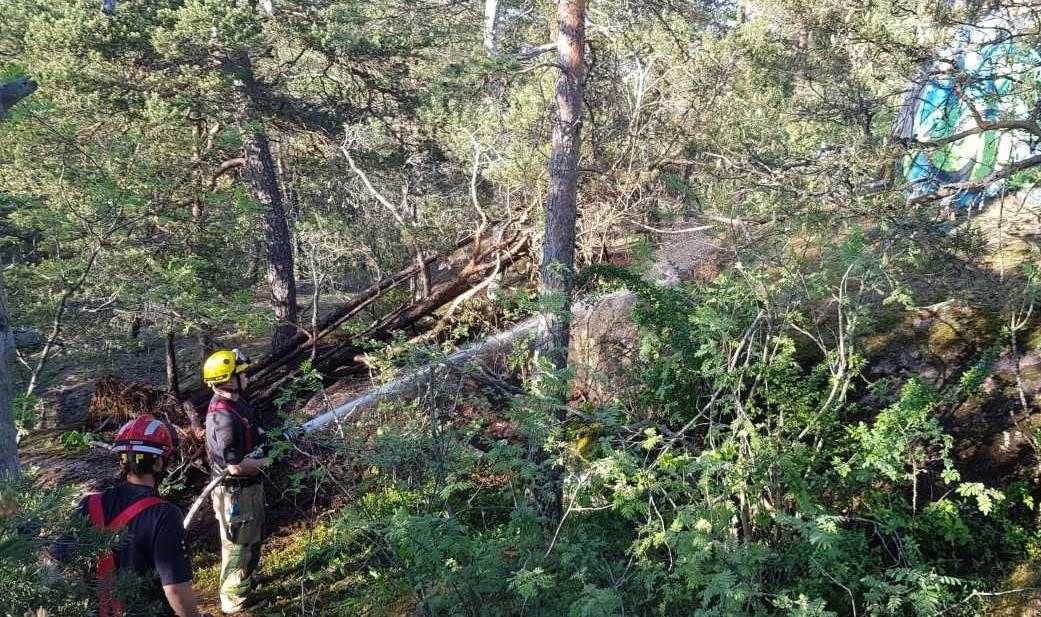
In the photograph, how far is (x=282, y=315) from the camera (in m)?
10.6

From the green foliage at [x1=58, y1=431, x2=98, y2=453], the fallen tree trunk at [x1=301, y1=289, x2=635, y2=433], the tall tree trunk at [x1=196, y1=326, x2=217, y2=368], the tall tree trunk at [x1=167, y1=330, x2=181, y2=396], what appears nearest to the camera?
the fallen tree trunk at [x1=301, y1=289, x2=635, y2=433]

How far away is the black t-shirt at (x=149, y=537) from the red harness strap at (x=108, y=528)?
0.06 ft

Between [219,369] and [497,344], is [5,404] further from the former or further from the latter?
[497,344]

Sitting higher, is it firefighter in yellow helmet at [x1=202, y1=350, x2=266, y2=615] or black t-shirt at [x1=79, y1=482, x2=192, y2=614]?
black t-shirt at [x1=79, y1=482, x2=192, y2=614]

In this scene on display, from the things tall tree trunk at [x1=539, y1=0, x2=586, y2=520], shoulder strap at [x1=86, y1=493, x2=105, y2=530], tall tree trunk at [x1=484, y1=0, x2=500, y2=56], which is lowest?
shoulder strap at [x1=86, y1=493, x2=105, y2=530]

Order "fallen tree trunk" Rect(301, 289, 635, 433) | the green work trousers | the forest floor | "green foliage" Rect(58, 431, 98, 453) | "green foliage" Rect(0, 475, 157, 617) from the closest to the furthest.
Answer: "green foliage" Rect(0, 475, 157, 617) → the forest floor → the green work trousers → "fallen tree trunk" Rect(301, 289, 635, 433) → "green foliage" Rect(58, 431, 98, 453)

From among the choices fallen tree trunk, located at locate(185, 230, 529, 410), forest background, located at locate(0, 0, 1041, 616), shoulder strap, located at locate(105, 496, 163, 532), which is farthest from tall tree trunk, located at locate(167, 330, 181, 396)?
shoulder strap, located at locate(105, 496, 163, 532)

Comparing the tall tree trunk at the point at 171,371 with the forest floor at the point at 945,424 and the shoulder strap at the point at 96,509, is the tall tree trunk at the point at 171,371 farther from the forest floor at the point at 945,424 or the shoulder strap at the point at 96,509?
the shoulder strap at the point at 96,509

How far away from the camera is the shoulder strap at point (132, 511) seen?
3.01 m

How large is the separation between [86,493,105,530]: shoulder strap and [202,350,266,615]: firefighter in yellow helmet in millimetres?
1894

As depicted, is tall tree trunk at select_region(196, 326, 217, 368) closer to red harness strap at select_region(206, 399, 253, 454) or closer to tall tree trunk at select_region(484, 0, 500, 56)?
red harness strap at select_region(206, 399, 253, 454)

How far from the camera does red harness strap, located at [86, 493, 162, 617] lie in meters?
2.54

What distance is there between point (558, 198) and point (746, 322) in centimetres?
245

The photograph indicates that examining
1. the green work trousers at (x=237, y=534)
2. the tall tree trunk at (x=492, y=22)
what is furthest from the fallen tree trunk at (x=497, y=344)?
the tall tree trunk at (x=492, y=22)
